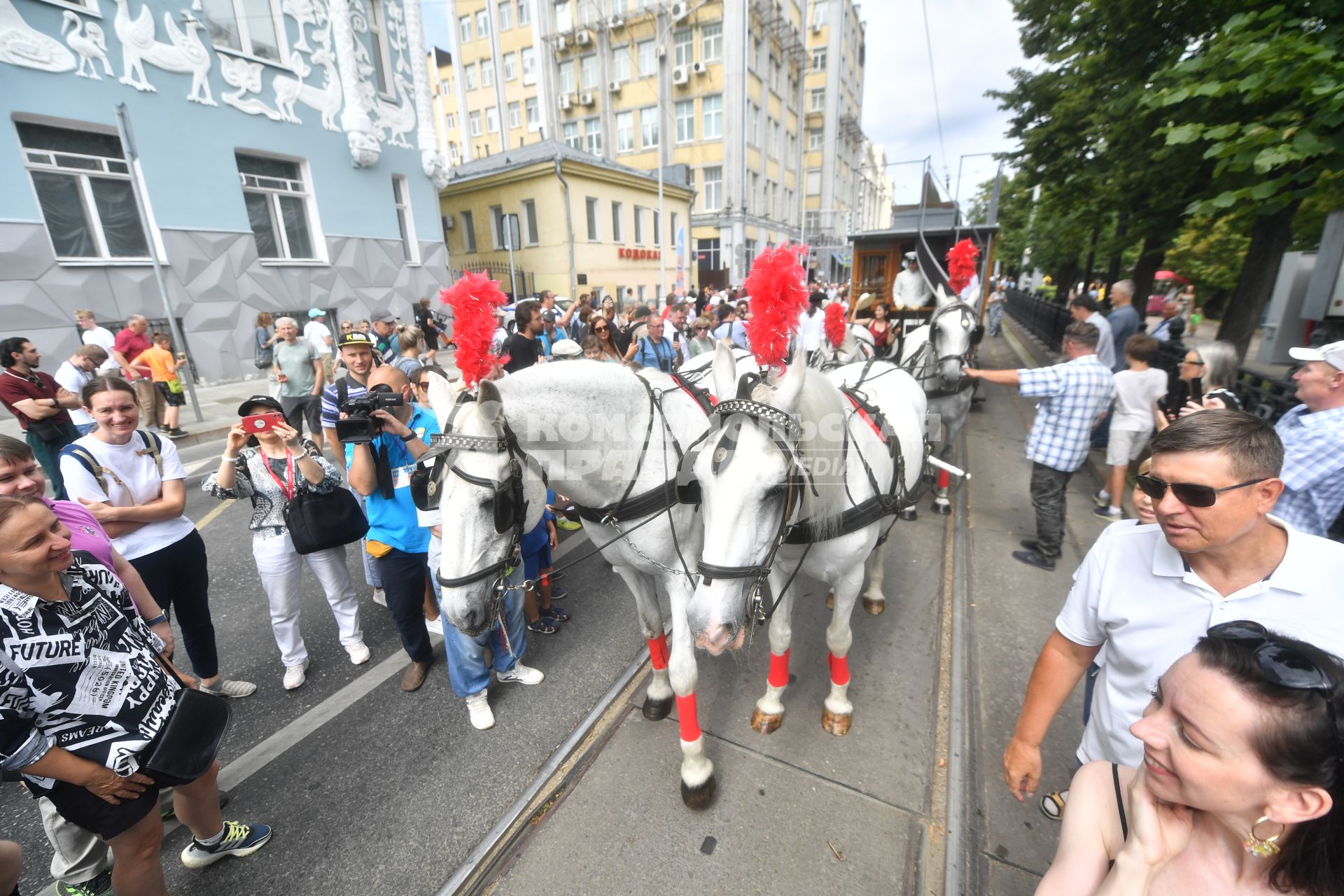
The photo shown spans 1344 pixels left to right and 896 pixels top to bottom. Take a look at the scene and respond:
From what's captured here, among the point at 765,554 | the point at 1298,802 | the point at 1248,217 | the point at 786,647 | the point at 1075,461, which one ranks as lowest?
the point at 786,647

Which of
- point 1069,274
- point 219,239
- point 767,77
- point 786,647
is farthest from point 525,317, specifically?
point 767,77

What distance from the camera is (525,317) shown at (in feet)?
17.9

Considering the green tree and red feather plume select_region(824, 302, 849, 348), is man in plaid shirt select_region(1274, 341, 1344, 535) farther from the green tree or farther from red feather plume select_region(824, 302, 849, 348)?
red feather plume select_region(824, 302, 849, 348)

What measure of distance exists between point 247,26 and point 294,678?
15.7m

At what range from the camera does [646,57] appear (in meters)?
31.8

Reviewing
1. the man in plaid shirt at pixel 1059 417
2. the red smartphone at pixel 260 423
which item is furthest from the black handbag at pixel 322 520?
the man in plaid shirt at pixel 1059 417

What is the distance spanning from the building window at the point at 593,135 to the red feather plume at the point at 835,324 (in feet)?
111

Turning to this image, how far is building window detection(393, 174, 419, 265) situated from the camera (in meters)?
15.2

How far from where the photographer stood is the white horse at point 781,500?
6.63 ft

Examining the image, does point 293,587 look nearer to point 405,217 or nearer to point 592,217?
point 405,217

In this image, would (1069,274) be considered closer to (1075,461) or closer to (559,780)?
(1075,461)

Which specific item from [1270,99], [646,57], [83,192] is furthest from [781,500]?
[646,57]

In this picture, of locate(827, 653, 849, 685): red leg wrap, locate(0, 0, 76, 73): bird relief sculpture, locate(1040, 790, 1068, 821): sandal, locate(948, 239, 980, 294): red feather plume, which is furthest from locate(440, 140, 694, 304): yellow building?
locate(1040, 790, 1068, 821): sandal

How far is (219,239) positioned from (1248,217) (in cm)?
1767
